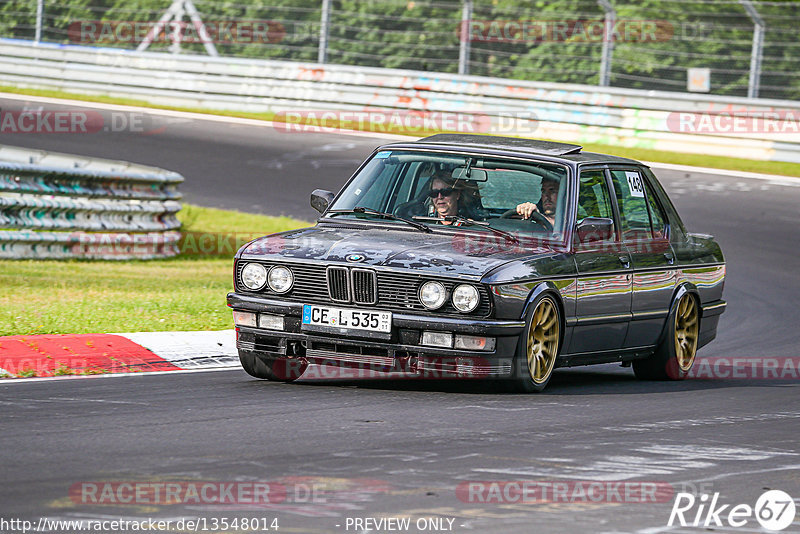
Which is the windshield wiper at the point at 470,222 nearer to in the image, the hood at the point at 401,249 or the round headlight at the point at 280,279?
the hood at the point at 401,249

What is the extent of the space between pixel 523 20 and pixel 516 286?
23550 mm

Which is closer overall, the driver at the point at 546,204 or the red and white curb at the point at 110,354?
the red and white curb at the point at 110,354

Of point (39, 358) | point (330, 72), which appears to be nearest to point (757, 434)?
point (39, 358)

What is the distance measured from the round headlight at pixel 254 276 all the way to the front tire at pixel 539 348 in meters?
1.57

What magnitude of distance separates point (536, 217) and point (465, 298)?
120cm

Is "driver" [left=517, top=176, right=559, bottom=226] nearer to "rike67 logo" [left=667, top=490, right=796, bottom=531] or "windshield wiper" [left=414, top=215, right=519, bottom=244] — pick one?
"windshield wiper" [left=414, top=215, right=519, bottom=244]

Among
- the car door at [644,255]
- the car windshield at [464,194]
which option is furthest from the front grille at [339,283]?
the car door at [644,255]

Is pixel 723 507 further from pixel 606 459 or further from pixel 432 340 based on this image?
pixel 432 340

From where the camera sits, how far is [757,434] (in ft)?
25.0

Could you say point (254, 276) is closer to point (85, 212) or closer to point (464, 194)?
point (464, 194)

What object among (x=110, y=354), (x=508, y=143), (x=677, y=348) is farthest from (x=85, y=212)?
(x=677, y=348)

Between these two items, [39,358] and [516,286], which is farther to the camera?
[39,358]

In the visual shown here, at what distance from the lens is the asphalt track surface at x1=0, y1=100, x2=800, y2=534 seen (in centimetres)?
528

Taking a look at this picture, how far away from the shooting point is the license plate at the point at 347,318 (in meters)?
8.11
